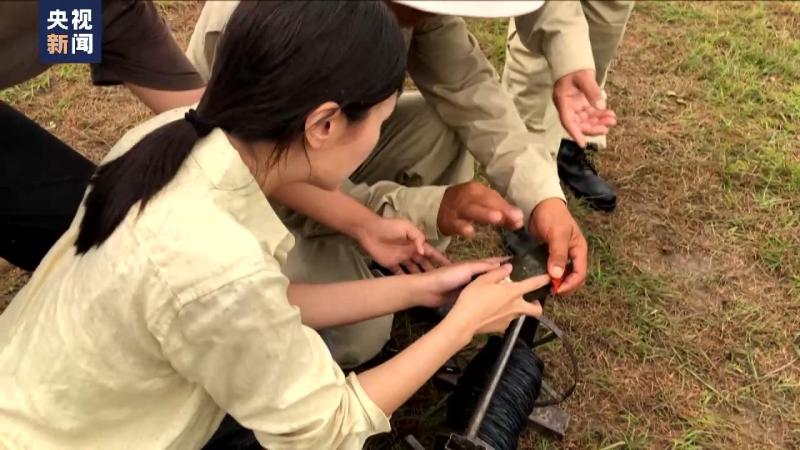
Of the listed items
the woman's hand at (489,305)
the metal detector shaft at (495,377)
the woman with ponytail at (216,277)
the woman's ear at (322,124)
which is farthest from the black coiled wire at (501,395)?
the woman's ear at (322,124)

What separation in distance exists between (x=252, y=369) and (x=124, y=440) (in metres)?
0.34

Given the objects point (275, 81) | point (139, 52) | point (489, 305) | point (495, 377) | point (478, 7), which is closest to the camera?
point (275, 81)

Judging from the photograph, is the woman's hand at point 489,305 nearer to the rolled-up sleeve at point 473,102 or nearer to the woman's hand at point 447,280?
the woman's hand at point 447,280

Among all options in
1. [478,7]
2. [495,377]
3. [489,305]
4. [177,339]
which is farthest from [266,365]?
[478,7]

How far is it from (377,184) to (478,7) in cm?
86

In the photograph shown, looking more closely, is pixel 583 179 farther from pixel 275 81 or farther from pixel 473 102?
pixel 275 81

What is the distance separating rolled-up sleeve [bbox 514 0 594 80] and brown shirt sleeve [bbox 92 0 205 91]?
103 centimetres

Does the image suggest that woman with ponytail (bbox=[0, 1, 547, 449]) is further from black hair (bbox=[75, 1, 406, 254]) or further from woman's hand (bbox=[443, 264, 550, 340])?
woman's hand (bbox=[443, 264, 550, 340])

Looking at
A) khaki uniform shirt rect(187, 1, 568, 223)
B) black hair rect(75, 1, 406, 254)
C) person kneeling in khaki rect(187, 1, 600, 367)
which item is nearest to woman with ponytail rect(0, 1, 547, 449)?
black hair rect(75, 1, 406, 254)

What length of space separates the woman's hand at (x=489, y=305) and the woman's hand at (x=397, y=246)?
268mm

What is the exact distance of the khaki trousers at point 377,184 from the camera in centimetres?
226

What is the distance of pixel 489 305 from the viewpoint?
5.62 feet

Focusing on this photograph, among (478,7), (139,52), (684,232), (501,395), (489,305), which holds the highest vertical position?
(478,7)

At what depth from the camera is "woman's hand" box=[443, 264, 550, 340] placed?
1.69m
